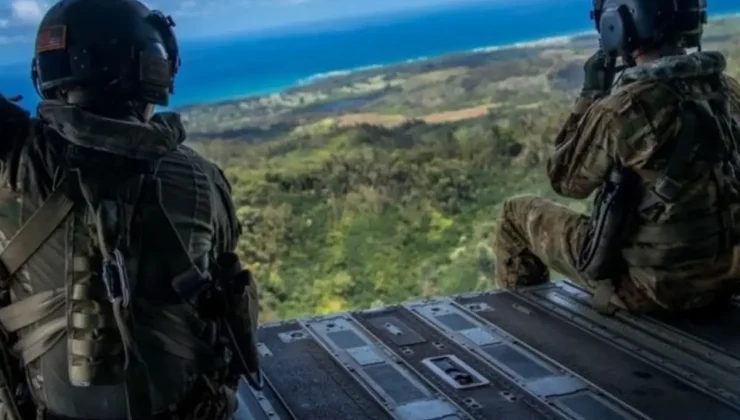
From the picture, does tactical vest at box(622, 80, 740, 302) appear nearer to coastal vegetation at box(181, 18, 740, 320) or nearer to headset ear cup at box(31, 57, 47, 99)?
coastal vegetation at box(181, 18, 740, 320)

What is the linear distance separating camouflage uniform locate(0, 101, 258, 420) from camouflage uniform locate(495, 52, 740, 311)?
5.19 ft

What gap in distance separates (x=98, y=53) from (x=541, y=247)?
216 cm

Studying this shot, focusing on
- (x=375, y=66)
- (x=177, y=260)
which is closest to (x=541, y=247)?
(x=375, y=66)

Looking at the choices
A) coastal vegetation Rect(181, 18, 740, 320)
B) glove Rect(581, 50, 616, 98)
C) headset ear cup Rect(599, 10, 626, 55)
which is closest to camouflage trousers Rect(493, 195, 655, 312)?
coastal vegetation Rect(181, 18, 740, 320)

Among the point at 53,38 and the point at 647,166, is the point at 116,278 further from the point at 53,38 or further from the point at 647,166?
the point at 647,166

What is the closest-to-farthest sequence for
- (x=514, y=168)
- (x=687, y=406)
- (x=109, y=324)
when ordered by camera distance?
(x=109, y=324) < (x=687, y=406) < (x=514, y=168)

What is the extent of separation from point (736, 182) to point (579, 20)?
175 cm

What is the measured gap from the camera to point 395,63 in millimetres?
4266

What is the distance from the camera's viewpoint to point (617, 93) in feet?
10.5

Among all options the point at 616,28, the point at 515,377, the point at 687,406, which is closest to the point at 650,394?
the point at 687,406

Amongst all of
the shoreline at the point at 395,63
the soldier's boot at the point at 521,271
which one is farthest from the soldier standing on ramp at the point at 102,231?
the soldier's boot at the point at 521,271

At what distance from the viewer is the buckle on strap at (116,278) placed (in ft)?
6.07

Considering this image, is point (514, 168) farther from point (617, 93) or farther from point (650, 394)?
point (650, 394)

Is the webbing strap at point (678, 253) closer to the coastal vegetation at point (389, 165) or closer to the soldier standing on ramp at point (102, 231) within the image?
the coastal vegetation at point (389, 165)
